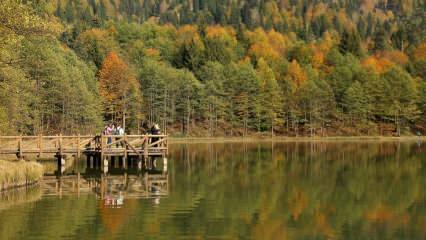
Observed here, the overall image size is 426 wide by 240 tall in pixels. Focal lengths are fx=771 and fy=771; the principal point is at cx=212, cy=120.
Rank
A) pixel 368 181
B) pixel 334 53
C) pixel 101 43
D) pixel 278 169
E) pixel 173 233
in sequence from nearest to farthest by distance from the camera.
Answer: pixel 173 233
pixel 368 181
pixel 278 169
pixel 101 43
pixel 334 53

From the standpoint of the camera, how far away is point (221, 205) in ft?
121

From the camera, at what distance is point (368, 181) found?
50125 millimetres

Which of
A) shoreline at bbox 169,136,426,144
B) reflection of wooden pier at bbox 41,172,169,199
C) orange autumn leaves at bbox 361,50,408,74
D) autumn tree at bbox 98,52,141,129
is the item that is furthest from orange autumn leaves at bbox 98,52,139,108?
reflection of wooden pier at bbox 41,172,169,199

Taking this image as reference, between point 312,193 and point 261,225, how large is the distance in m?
12.4

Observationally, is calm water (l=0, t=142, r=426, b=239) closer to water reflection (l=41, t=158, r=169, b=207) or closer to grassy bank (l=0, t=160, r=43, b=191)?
water reflection (l=41, t=158, r=169, b=207)

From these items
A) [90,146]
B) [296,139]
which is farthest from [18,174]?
[296,139]

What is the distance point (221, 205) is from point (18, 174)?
12.5m

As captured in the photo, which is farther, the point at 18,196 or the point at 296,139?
the point at 296,139

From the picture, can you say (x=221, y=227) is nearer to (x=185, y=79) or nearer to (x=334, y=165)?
(x=334, y=165)

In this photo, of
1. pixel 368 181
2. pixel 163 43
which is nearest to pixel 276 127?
pixel 163 43

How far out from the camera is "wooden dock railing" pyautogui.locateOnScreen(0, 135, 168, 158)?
5431 cm

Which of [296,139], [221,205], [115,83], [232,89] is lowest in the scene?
[221,205]

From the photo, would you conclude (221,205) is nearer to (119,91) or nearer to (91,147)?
(91,147)

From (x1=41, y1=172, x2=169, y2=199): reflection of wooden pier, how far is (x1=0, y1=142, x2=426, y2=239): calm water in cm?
6
